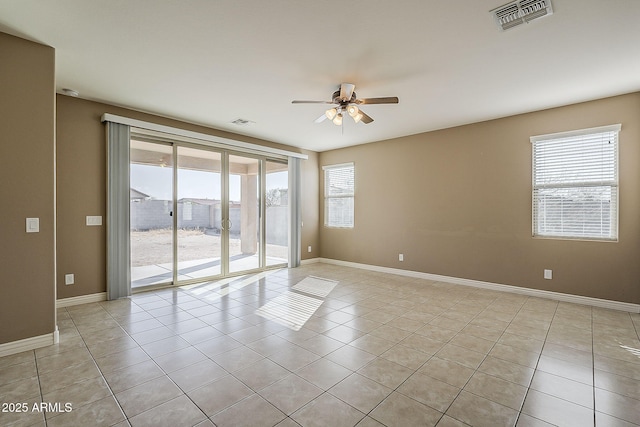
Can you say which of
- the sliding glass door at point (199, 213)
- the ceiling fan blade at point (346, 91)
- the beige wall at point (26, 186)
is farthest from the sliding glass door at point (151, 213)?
the ceiling fan blade at point (346, 91)

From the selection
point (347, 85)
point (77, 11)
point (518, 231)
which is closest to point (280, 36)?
point (347, 85)

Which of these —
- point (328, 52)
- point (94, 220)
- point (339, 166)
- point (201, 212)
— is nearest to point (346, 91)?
point (328, 52)

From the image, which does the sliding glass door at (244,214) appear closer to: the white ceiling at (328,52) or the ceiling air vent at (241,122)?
the ceiling air vent at (241,122)

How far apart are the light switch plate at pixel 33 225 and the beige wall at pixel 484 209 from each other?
204 inches

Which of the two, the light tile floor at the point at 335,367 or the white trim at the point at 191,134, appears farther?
the white trim at the point at 191,134

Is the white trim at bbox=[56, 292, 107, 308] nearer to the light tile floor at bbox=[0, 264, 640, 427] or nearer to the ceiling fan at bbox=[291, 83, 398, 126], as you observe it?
the light tile floor at bbox=[0, 264, 640, 427]

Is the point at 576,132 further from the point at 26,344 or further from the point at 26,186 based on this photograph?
the point at 26,344

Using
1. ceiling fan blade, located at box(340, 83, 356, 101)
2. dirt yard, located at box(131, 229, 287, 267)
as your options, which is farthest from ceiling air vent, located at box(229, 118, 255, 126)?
ceiling fan blade, located at box(340, 83, 356, 101)

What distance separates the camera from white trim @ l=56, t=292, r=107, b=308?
382cm

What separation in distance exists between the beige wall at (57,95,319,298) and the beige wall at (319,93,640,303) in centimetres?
458

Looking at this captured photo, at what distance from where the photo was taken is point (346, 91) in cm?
326

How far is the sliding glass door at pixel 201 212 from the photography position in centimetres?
458

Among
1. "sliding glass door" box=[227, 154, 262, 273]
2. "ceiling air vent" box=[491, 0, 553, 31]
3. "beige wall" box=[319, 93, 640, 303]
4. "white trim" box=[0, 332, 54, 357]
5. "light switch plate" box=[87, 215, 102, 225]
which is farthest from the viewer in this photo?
"sliding glass door" box=[227, 154, 262, 273]

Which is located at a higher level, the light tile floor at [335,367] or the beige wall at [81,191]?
the beige wall at [81,191]
